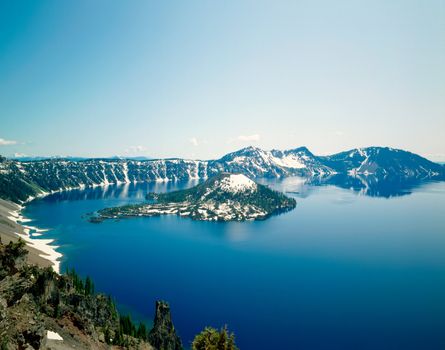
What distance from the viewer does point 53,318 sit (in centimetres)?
6644

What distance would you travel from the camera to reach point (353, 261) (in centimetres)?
16475

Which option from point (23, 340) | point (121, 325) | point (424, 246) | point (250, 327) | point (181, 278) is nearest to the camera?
point (23, 340)

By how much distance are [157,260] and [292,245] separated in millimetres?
82301

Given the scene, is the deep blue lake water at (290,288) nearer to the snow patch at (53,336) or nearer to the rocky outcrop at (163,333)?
the rocky outcrop at (163,333)

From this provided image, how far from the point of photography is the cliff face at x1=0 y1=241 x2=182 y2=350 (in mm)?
46969

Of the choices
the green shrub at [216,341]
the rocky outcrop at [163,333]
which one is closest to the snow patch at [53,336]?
the green shrub at [216,341]

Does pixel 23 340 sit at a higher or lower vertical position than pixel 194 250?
higher

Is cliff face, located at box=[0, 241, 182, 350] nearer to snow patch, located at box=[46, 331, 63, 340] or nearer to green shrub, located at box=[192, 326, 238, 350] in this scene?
snow patch, located at box=[46, 331, 63, 340]

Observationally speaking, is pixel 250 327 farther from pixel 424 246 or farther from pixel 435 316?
pixel 424 246

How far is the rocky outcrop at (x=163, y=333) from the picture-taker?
280ft

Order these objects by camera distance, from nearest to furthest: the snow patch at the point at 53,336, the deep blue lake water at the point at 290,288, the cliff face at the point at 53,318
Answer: the cliff face at the point at 53,318 → the snow patch at the point at 53,336 → the deep blue lake water at the point at 290,288

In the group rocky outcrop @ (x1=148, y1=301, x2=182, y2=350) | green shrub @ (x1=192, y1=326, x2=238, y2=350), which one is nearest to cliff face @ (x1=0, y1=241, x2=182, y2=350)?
rocky outcrop @ (x1=148, y1=301, x2=182, y2=350)

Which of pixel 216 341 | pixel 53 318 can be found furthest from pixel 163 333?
pixel 216 341

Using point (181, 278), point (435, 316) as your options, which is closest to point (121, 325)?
point (181, 278)
